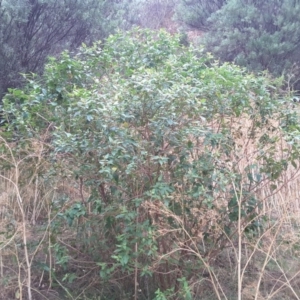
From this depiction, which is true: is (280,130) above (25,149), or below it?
above

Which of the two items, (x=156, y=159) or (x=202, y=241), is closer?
(x=156, y=159)

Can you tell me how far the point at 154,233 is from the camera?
3.24 metres

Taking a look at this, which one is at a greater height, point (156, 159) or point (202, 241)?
point (156, 159)

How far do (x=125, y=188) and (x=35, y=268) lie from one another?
1.40 metres

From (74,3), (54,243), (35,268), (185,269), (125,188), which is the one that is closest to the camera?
(125,188)

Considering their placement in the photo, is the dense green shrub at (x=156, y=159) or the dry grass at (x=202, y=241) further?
the dry grass at (x=202, y=241)

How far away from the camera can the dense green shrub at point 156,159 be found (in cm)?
322

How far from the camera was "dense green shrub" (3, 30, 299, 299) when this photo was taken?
322 cm

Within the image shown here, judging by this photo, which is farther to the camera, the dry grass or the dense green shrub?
the dry grass

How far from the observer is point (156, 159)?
318cm

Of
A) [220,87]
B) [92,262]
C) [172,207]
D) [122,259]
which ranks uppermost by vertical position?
[220,87]

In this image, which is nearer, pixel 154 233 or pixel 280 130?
pixel 154 233

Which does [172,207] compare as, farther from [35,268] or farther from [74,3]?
[74,3]

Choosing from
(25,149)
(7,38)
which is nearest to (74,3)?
(7,38)
